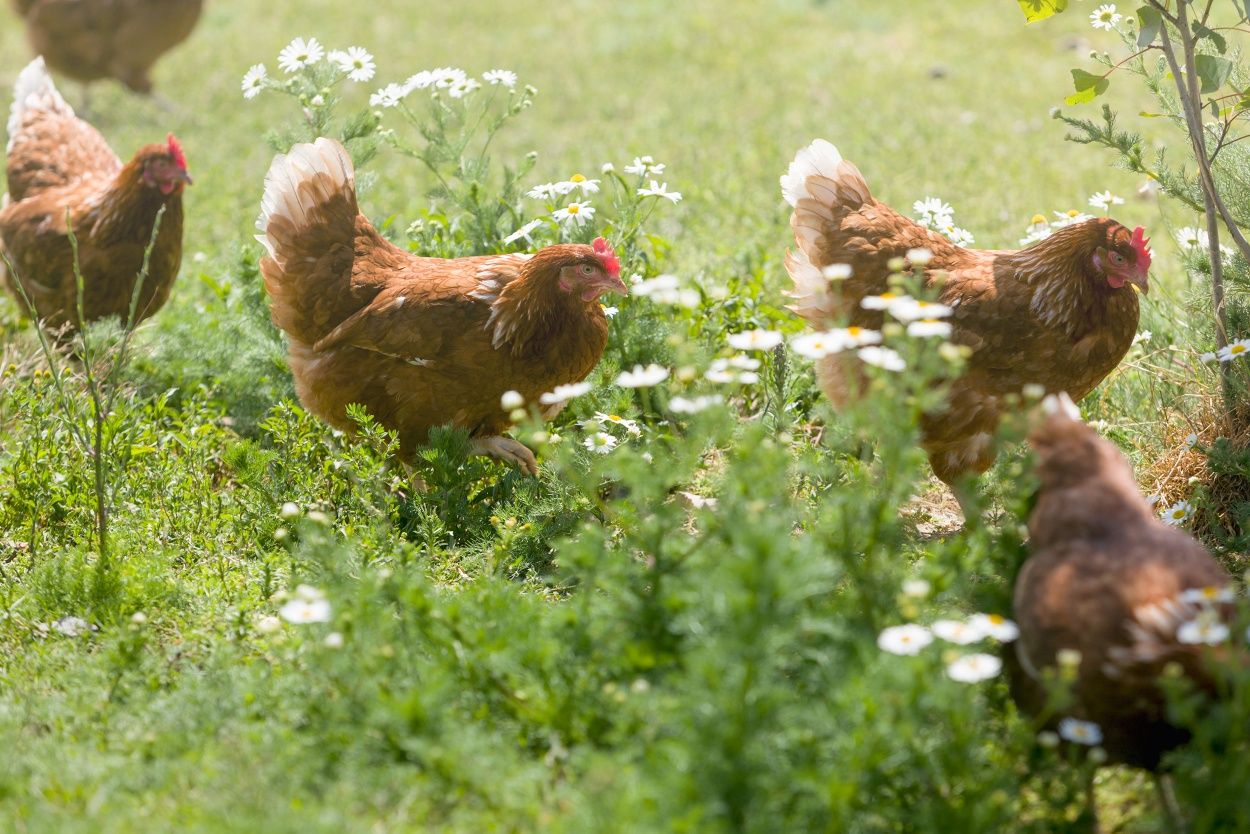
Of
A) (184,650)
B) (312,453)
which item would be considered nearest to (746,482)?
(184,650)

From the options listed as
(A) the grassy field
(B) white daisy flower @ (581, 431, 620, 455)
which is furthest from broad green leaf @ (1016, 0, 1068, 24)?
(B) white daisy flower @ (581, 431, 620, 455)

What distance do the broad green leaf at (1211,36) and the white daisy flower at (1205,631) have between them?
2.31m

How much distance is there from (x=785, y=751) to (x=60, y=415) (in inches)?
115

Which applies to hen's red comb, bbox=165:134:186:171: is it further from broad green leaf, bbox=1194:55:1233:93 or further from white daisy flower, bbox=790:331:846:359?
broad green leaf, bbox=1194:55:1233:93

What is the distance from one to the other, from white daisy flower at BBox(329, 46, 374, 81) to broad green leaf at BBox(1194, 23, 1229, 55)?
2994 millimetres

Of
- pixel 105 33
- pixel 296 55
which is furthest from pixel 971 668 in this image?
pixel 105 33

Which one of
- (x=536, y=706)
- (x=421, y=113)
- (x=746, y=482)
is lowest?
(x=421, y=113)

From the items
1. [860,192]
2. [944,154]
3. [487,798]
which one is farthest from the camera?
[944,154]

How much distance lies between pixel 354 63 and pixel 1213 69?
126 inches

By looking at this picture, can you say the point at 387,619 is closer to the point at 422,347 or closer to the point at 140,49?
the point at 422,347

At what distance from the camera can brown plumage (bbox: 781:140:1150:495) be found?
3971mm

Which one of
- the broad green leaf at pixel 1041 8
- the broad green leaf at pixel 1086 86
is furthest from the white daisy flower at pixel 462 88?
the broad green leaf at pixel 1086 86

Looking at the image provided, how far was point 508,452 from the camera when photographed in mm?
4391

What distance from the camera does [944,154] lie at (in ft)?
28.1
